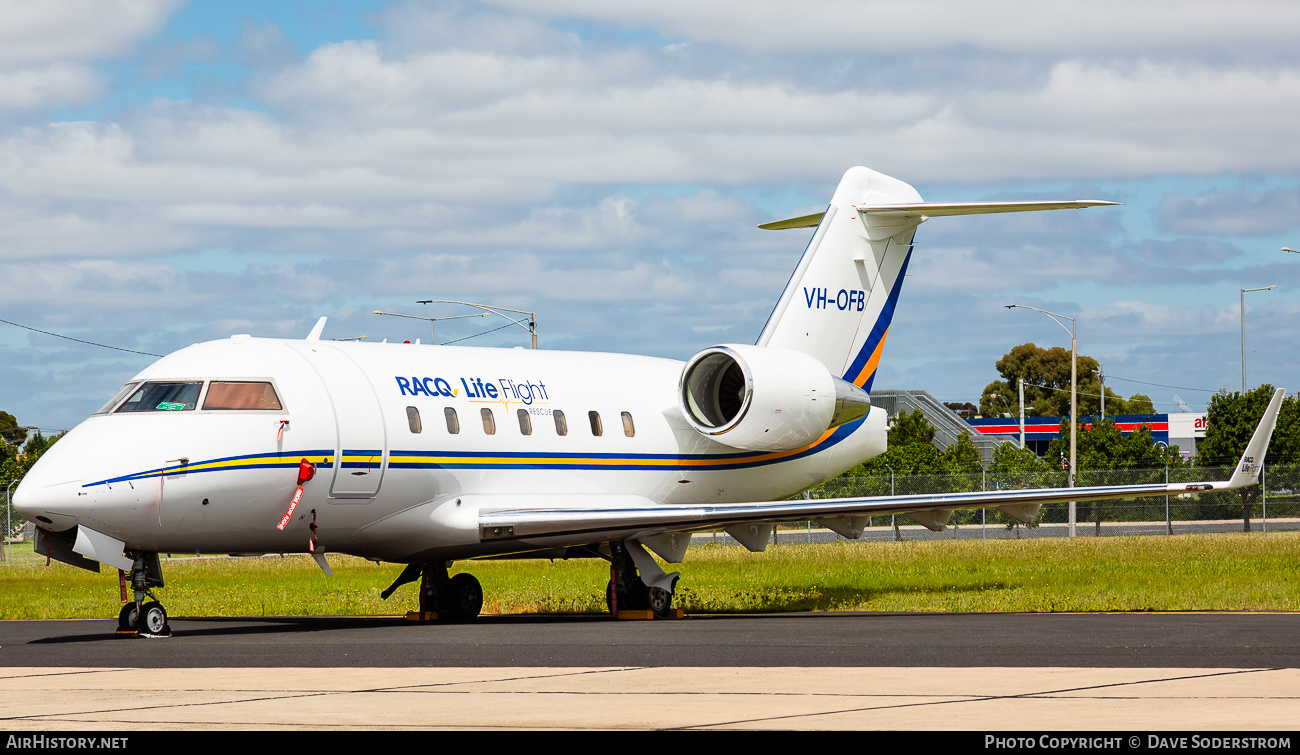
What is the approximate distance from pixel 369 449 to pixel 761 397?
6378mm

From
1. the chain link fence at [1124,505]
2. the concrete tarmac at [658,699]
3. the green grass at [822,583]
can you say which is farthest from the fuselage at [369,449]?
the chain link fence at [1124,505]

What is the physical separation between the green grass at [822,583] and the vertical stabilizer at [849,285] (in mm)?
4142

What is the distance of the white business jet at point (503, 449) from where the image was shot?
18.0 meters

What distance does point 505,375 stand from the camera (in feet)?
72.0

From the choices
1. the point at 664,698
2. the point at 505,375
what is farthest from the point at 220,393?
the point at 664,698

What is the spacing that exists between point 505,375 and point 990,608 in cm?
759

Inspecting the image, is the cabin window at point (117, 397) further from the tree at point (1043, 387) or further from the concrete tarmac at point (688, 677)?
the tree at point (1043, 387)

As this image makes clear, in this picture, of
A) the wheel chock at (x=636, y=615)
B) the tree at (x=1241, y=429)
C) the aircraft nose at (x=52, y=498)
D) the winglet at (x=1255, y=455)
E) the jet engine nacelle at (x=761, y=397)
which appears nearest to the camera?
the aircraft nose at (x=52, y=498)

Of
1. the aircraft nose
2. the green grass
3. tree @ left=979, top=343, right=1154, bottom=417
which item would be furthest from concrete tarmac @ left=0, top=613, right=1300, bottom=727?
tree @ left=979, top=343, right=1154, bottom=417

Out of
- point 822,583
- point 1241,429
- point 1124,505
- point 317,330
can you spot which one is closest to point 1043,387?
point 1241,429

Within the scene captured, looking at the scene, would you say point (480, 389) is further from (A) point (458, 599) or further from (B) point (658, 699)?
(B) point (658, 699)

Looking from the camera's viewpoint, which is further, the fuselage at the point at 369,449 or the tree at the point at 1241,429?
the tree at the point at 1241,429
